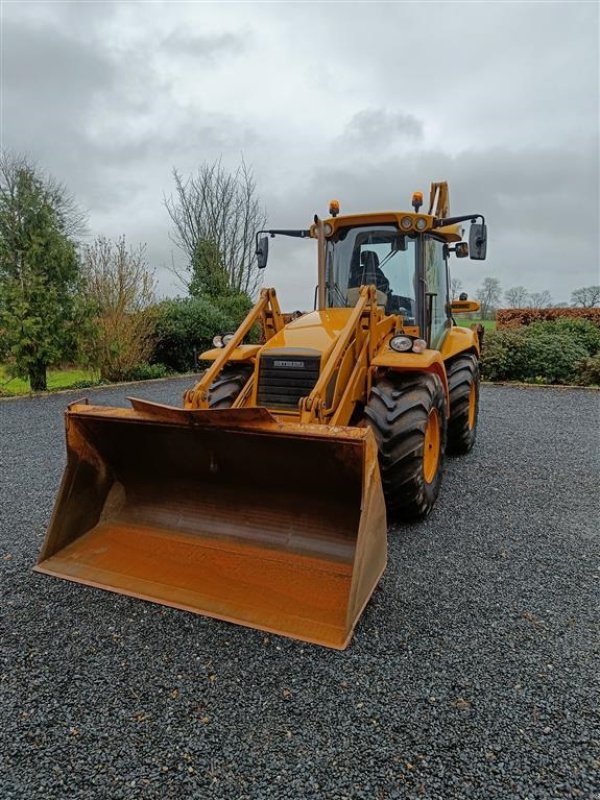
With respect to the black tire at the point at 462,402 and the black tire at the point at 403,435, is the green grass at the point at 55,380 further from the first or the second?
the black tire at the point at 403,435

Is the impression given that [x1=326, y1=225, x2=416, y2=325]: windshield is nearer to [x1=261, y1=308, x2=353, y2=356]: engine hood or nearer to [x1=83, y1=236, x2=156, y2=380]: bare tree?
[x1=261, y1=308, x2=353, y2=356]: engine hood

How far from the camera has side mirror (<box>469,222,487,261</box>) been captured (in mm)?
4789

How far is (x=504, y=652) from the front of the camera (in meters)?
2.53

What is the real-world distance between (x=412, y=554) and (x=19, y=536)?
2.78 meters

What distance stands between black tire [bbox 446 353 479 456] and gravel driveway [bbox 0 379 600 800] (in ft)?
6.39

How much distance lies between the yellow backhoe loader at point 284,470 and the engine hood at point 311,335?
0.06 ft

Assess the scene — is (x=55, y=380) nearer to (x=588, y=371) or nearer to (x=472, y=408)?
(x=472, y=408)

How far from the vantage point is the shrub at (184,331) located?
13.8 m

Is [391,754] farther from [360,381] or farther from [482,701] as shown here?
[360,381]

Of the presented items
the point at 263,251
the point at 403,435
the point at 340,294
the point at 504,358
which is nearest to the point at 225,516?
the point at 403,435

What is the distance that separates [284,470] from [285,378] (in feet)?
3.29

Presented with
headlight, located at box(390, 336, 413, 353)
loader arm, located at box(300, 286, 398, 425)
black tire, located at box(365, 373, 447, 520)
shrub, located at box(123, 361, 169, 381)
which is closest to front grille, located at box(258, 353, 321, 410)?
loader arm, located at box(300, 286, 398, 425)

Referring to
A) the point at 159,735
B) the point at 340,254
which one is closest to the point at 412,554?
the point at 159,735

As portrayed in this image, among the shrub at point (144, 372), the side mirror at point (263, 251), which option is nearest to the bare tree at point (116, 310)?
the shrub at point (144, 372)
